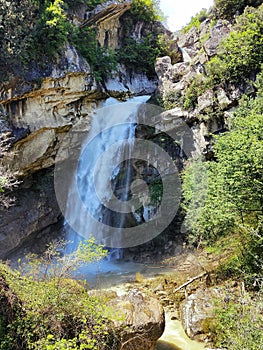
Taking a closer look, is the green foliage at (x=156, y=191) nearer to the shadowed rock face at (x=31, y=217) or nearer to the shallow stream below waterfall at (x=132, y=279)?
the shallow stream below waterfall at (x=132, y=279)

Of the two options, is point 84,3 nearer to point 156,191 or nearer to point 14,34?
point 14,34

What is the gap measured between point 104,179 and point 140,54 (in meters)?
8.09

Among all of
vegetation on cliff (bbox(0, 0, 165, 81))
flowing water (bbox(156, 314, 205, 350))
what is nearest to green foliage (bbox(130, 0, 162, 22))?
vegetation on cliff (bbox(0, 0, 165, 81))

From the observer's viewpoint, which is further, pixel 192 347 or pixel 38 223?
pixel 38 223

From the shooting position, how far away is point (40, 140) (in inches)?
537

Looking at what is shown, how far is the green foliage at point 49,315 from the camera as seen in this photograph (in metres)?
5.29

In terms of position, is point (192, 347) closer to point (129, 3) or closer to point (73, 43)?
point (73, 43)

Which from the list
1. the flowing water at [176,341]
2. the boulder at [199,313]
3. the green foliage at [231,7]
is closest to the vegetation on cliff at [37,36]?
the green foliage at [231,7]

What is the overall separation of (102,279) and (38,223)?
4863 millimetres

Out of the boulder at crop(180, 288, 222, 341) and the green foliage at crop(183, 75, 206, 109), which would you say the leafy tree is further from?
the green foliage at crop(183, 75, 206, 109)

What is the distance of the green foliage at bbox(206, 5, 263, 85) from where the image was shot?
13.0m

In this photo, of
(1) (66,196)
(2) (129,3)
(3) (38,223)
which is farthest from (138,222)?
(2) (129,3)

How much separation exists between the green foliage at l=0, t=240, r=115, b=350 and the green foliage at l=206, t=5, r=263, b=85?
11.5m

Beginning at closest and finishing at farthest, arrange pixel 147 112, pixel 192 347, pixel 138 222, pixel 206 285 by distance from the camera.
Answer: pixel 192 347 < pixel 206 285 < pixel 138 222 < pixel 147 112
